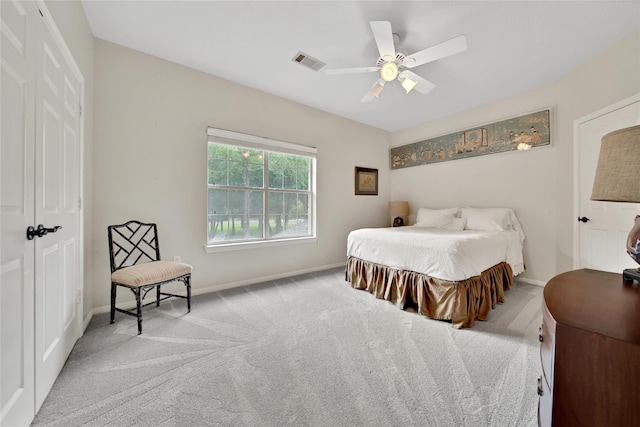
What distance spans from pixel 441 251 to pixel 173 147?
306 centimetres

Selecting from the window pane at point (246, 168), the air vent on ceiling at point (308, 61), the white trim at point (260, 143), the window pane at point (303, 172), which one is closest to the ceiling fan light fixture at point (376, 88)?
the air vent on ceiling at point (308, 61)

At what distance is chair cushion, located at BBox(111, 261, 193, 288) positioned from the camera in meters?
2.01

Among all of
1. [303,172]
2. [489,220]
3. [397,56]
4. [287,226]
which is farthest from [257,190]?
[489,220]

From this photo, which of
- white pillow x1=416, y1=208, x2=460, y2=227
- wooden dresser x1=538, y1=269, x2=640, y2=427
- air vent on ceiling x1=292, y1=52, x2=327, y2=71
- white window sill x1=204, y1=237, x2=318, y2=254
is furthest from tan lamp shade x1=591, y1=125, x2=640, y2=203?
white window sill x1=204, y1=237, x2=318, y2=254

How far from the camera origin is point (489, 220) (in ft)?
11.2

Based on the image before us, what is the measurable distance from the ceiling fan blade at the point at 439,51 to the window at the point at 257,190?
6.47ft

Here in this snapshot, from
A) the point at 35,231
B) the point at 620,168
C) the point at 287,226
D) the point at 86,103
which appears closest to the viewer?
the point at 620,168

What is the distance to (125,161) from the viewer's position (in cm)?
254

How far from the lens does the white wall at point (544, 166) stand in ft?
8.20

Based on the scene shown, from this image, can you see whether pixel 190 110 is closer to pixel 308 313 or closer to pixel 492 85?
pixel 308 313

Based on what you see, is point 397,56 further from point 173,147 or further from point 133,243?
point 133,243

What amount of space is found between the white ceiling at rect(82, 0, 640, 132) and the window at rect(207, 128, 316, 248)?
2.80 feet

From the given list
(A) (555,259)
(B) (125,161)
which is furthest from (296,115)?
(A) (555,259)

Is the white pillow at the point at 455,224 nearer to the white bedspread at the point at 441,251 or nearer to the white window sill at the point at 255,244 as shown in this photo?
the white bedspread at the point at 441,251
